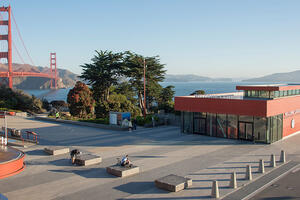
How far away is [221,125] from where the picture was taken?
92.3 ft

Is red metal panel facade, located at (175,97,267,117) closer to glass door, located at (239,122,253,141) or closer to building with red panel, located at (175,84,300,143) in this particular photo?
Answer: building with red panel, located at (175,84,300,143)

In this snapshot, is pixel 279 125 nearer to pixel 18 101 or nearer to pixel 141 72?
pixel 141 72

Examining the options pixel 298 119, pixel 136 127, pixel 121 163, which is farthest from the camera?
pixel 136 127

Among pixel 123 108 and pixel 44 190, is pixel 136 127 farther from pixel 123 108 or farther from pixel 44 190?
pixel 44 190

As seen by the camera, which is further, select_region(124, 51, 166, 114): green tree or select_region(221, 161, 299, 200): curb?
select_region(124, 51, 166, 114): green tree

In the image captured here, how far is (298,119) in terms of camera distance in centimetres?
3081

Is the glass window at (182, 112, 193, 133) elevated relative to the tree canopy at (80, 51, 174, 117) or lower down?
lower down

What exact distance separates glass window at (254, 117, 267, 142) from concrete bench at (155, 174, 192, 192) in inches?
542

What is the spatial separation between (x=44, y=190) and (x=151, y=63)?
1628 inches

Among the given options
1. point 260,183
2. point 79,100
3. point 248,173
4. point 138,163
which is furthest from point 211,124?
point 79,100

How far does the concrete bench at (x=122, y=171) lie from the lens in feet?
53.1

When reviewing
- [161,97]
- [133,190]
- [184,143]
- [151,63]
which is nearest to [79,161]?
[133,190]

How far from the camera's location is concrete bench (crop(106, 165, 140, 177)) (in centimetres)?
Answer: 1619

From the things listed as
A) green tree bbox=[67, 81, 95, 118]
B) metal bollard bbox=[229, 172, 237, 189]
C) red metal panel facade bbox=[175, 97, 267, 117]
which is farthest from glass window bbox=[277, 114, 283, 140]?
green tree bbox=[67, 81, 95, 118]
